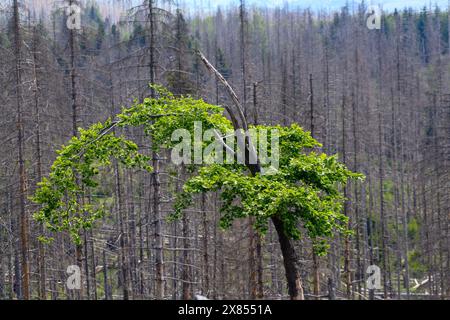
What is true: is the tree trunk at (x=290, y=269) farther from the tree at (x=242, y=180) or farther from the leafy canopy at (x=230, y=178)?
the leafy canopy at (x=230, y=178)

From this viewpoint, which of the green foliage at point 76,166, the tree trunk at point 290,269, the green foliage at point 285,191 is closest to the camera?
the green foliage at point 285,191

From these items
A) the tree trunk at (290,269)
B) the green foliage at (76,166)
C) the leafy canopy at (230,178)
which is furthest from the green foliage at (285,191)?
the green foliage at (76,166)

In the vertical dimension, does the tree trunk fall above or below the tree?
below

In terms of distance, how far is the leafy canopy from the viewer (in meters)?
13.2

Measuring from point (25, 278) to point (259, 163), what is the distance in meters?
12.0

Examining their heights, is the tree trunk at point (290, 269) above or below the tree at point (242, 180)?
below

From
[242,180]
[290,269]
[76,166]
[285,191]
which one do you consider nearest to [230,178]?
[242,180]

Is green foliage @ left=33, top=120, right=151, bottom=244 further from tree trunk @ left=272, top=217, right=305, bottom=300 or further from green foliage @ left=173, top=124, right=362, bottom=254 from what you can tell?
tree trunk @ left=272, top=217, right=305, bottom=300

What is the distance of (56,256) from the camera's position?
32.1 m

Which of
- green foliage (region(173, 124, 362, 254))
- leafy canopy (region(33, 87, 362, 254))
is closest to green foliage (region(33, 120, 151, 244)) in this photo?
leafy canopy (region(33, 87, 362, 254))

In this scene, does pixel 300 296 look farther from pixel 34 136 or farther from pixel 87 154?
pixel 34 136

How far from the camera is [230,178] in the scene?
13211 millimetres

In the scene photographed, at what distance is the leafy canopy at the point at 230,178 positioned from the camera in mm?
13242
